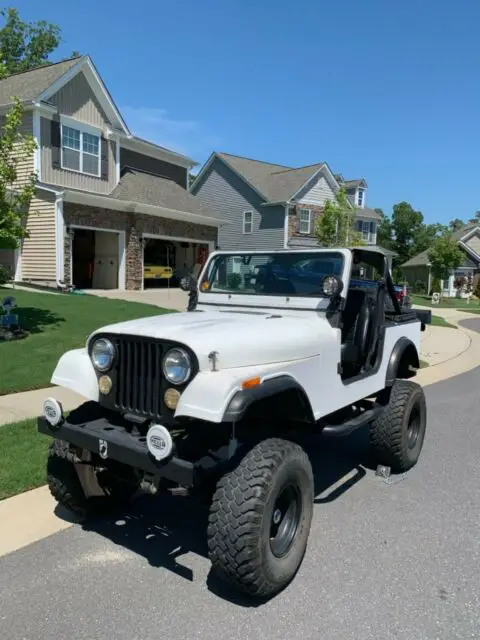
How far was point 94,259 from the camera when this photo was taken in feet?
69.7

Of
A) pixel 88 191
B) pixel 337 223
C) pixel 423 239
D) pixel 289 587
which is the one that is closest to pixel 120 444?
pixel 289 587

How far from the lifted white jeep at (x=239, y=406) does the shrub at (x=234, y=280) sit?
0.04 meters

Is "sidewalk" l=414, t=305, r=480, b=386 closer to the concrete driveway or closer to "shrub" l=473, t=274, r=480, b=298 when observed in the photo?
the concrete driveway

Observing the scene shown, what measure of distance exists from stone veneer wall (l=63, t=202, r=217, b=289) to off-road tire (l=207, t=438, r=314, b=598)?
15624mm

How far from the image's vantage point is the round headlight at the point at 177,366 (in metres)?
2.92

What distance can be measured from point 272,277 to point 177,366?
1.76 metres

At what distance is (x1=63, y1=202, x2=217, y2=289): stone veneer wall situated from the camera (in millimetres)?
17312

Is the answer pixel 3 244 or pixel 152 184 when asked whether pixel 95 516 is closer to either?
pixel 3 244

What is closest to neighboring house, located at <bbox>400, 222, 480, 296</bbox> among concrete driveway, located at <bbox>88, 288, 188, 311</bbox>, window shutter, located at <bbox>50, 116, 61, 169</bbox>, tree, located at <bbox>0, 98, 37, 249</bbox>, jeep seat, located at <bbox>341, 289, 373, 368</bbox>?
concrete driveway, located at <bbox>88, 288, 188, 311</bbox>

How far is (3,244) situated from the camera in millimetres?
8977

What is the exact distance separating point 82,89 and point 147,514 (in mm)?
18127


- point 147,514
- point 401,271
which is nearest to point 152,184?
point 147,514

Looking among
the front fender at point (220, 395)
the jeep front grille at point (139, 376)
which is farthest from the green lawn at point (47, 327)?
the front fender at point (220, 395)

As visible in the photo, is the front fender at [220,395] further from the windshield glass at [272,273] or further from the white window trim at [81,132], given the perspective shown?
the white window trim at [81,132]
